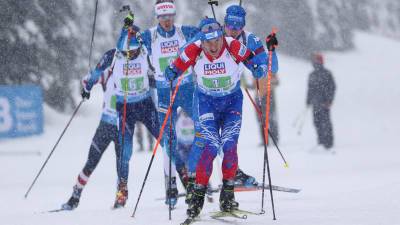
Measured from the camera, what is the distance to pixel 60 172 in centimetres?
1409

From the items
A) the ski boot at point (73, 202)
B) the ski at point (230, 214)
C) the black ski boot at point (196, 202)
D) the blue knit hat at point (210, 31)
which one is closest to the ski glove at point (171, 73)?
the blue knit hat at point (210, 31)

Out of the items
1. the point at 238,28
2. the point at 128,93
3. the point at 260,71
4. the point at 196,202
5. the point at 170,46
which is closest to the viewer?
the point at 196,202

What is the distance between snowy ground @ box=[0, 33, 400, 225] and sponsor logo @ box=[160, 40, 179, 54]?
6.42 ft

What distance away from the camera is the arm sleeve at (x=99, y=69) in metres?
8.77

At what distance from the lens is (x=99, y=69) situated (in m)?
8.88

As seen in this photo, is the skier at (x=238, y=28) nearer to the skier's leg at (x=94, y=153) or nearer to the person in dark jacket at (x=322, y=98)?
the skier's leg at (x=94, y=153)

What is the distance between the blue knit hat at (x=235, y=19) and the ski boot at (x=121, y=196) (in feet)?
8.17

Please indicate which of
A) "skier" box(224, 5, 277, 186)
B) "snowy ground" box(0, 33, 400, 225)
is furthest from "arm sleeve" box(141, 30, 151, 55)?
"snowy ground" box(0, 33, 400, 225)

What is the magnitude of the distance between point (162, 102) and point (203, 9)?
2665cm

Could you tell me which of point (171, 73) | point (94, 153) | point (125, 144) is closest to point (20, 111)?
point (94, 153)

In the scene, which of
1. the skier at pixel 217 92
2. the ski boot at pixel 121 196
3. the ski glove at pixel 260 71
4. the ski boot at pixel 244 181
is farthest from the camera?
the ski boot at pixel 244 181

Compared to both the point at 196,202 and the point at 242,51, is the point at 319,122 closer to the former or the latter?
the point at 242,51

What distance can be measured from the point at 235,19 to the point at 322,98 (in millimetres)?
8193

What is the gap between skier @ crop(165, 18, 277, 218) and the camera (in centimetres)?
657
